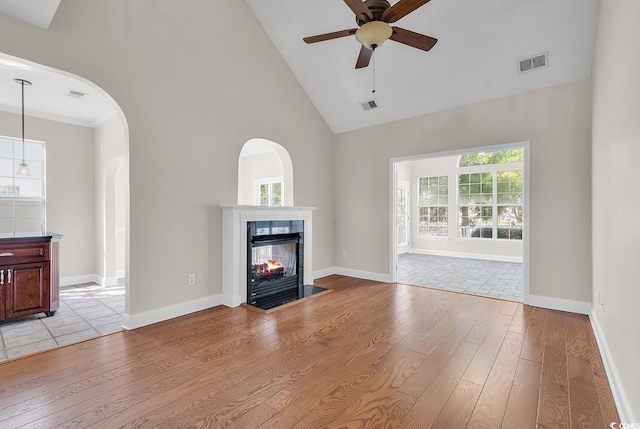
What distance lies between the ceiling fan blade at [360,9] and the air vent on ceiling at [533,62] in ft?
7.68

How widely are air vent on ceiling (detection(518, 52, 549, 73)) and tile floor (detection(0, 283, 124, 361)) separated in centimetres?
541

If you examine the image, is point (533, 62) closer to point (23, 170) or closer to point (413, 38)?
point (413, 38)

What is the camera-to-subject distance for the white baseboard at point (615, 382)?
1608 millimetres

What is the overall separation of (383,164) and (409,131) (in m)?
0.68

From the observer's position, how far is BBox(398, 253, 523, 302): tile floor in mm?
4598

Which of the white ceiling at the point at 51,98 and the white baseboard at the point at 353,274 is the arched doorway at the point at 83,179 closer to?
the white ceiling at the point at 51,98

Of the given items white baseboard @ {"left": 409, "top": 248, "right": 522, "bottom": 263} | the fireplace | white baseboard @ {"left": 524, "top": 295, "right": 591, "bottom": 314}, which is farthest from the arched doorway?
white baseboard @ {"left": 409, "top": 248, "right": 522, "bottom": 263}

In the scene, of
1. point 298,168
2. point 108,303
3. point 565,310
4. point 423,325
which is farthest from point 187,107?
point 565,310

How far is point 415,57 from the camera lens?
3965 mm

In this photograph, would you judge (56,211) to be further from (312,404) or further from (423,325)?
(423,325)

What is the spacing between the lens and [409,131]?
191 inches

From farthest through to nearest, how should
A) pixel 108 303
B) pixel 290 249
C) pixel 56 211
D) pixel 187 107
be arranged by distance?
1. pixel 56 211
2. pixel 290 249
3. pixel 108 303
4. pixel 187 107

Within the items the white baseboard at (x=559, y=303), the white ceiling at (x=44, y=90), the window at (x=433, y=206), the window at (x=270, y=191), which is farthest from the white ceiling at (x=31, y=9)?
the window at (x=433, y=206)

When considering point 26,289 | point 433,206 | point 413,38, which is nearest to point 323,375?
point 413,38
